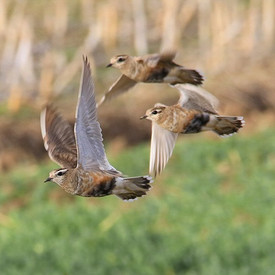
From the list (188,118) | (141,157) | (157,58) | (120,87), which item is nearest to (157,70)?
(157,58)

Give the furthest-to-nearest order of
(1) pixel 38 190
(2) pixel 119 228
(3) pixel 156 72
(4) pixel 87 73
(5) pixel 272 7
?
(5) pixel 272 7 → (1) pixel 38 190 → (2) pixel 119 228 → (3) pixel 156 72 → (4) pixel 87 73

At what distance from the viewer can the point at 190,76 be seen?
2016mm

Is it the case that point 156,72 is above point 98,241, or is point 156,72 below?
above

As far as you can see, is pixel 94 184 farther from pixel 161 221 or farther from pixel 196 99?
pixel 161 221

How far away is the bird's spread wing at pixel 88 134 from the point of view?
1.92 m

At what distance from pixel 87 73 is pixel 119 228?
1211cm

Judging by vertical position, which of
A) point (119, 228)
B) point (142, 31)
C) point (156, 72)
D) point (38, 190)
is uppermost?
point (156, 72)

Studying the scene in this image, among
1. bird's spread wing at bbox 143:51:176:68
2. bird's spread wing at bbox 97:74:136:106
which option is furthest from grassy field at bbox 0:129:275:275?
bird's spread wing at bbox 143:51:176:68

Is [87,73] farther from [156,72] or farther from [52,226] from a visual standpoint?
[52,226]

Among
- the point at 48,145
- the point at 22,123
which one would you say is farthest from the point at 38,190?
the point at 48,145

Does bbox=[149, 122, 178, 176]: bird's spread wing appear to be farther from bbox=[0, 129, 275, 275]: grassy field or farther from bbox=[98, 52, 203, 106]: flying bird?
bbox=[0, 129, 275, 275]: grassy field

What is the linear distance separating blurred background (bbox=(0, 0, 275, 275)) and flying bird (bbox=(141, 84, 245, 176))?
18.8ft

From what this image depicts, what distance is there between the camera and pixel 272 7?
2558 centimetres

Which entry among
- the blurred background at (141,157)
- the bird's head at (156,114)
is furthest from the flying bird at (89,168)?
the blurred background at (141,157)
